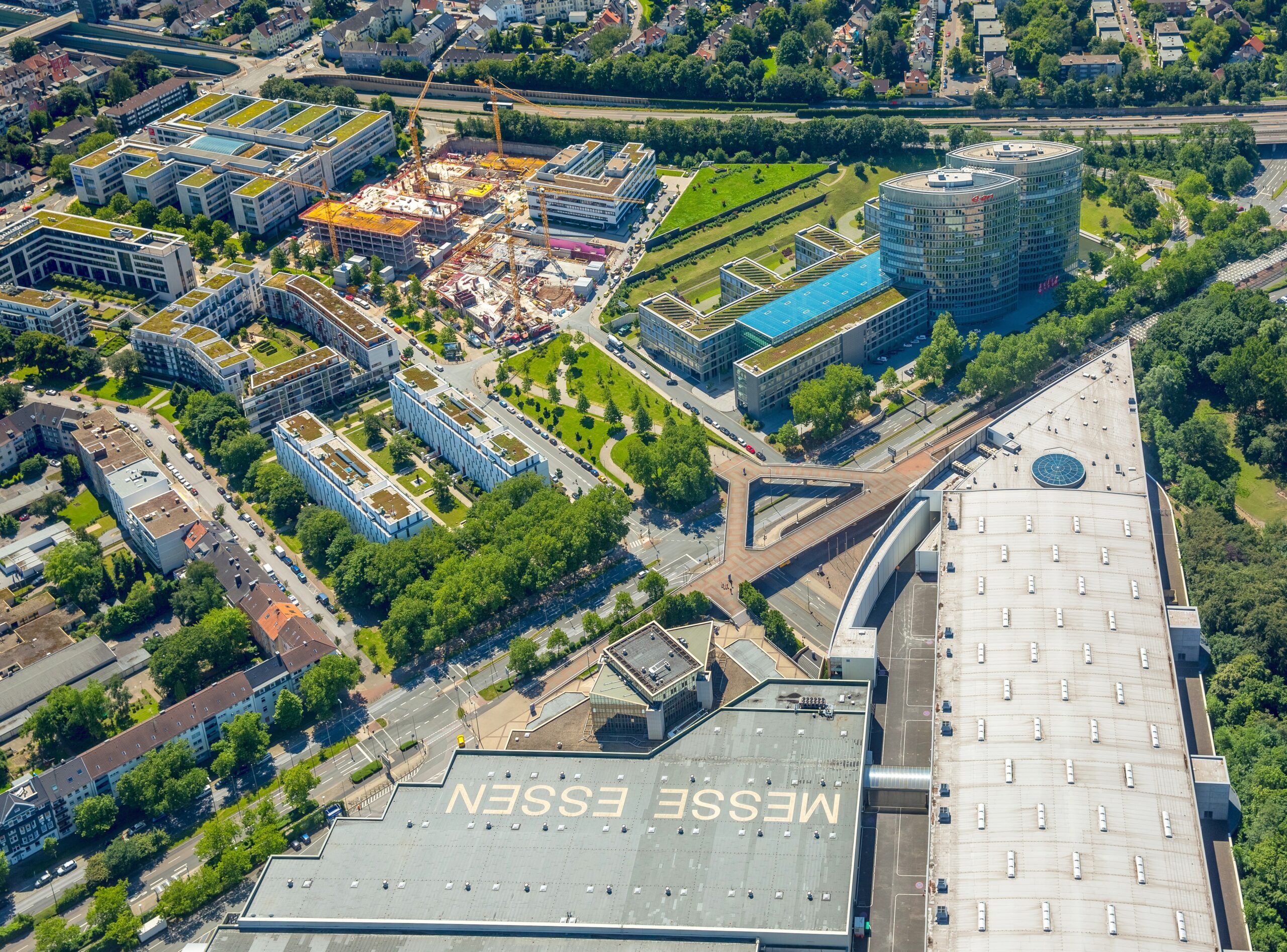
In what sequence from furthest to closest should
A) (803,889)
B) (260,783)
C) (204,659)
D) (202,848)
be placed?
1. (204,659)
2. (260,783)
3. (202,848)
4. (803,889)

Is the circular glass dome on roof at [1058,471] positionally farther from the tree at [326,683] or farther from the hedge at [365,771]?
the tree at [326,683]

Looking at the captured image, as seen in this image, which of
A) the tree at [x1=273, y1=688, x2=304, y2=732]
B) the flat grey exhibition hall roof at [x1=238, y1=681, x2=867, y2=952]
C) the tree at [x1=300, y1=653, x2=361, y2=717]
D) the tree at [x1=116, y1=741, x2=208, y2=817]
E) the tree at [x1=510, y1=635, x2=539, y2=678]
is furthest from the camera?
the tree at [x1=510, y1=635, x2=539, y2=678]

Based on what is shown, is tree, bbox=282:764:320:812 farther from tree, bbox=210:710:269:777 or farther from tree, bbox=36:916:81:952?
tree, bbox=36:916:81:952

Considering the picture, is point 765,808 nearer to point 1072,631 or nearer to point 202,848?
point 1072,631

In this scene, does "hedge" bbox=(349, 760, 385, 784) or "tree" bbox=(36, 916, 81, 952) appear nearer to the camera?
"tree" bbox=(36, 916, 81, 952)

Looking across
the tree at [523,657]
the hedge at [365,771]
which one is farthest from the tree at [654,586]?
the hedge at [365,771]

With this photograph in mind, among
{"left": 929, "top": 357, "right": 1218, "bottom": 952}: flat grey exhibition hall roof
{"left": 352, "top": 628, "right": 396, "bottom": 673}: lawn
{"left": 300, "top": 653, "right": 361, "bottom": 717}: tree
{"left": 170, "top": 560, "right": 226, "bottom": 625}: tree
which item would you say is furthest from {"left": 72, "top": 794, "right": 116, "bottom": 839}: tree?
{"left": 929, "top": 357, "right": 1218, "bottom": 952}: flat grey exhibition hall roof

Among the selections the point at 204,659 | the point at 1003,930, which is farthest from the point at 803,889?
the point at 204,659

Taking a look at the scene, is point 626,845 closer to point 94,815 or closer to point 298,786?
point 298,786
